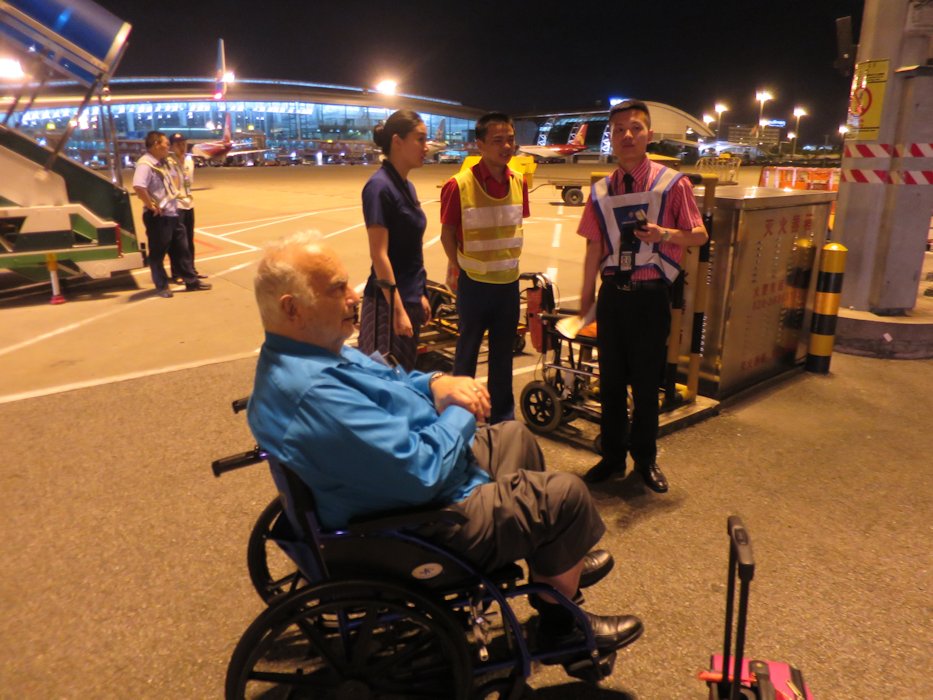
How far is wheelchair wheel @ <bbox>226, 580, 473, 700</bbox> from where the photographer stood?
1833mm

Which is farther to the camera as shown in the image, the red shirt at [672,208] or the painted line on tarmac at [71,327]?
the painted line on tarmac at [71,327]

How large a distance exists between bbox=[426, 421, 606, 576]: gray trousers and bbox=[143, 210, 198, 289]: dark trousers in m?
7.27

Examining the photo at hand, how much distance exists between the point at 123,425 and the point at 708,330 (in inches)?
160

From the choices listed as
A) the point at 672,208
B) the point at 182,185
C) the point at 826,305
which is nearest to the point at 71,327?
the point at 182,185

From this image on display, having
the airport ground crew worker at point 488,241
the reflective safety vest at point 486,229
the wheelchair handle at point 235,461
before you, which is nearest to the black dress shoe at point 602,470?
the airport ground crew worker at point 488,241

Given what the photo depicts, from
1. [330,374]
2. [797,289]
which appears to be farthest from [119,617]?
[797,289]

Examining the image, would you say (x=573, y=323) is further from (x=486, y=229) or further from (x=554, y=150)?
(x=554, y=150)

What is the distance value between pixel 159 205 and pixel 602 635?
7584mm

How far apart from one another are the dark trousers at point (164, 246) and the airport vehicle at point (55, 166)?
0.51 m

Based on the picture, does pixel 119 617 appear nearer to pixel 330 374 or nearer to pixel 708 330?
pixel 330 374

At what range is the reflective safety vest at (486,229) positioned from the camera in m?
3.70

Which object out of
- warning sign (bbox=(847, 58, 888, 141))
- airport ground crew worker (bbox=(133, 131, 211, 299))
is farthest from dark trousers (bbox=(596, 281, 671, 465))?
airport ground crew worker (bbox=(133, 131, 211, 299))

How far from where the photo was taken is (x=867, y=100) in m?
5.96

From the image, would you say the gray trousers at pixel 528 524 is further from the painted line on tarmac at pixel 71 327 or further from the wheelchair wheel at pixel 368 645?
the painted line on tarmac at pixel 71 327
